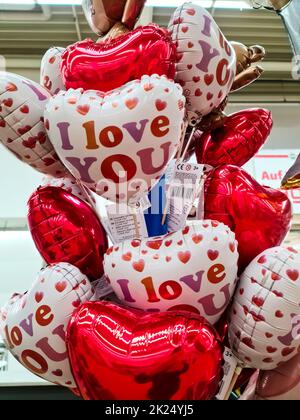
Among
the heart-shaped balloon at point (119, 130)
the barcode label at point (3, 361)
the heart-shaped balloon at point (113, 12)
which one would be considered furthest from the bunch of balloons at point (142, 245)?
the barcode label at point (3, 361)

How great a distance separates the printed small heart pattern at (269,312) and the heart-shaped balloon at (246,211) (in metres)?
0.05

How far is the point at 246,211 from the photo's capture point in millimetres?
866

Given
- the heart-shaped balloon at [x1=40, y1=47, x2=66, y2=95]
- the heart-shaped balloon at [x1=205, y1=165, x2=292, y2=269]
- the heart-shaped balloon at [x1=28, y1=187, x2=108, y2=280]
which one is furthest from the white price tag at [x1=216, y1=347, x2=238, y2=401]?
the heart-shaped balloon at [x1=40, y1=47, x2=66, y2=95]

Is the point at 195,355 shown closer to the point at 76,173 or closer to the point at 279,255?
the point at 279,255

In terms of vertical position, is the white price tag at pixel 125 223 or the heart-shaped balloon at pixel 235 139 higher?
the heart-shaped balloon at pixel 235 139

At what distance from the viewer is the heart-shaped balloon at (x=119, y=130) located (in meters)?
0.78

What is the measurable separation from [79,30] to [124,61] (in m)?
2.33

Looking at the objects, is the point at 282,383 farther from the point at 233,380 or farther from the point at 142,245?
the point at 142,245

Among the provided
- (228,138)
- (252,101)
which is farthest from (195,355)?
(252,101)

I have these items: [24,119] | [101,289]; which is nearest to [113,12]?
[24,119]

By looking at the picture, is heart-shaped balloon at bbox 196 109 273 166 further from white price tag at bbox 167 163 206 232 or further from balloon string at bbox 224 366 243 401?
balloon string at bbox 224 366 243 401

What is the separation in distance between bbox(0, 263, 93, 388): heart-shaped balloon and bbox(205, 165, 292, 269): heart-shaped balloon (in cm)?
26

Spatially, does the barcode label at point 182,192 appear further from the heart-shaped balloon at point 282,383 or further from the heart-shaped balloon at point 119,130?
the heart-shaped balloon at point 282,383
